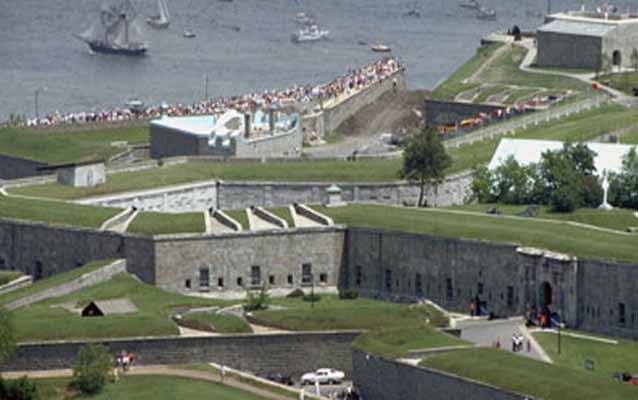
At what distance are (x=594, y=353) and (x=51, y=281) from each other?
26.6m

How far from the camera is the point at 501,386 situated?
112562 mm

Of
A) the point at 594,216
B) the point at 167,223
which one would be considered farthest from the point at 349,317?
the point at 594,216

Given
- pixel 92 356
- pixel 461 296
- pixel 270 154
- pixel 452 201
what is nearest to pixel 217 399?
pixel 92 356

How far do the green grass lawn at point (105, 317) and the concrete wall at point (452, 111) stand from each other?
6010 centimetres

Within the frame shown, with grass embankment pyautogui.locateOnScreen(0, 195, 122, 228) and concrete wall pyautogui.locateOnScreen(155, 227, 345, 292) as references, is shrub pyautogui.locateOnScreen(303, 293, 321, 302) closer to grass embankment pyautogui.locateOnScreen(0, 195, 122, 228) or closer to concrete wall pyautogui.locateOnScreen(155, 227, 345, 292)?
concrete wall pyautogui.locateOnScreen(155, 227, 345, 292)

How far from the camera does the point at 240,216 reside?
14700 centimetres

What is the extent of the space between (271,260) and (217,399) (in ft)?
88.1

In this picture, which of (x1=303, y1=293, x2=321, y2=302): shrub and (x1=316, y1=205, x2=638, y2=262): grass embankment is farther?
(x1=303, y1=293, x2=321, y2=302): shrub

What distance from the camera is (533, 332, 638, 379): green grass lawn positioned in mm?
123000

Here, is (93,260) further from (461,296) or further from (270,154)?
(270,154)

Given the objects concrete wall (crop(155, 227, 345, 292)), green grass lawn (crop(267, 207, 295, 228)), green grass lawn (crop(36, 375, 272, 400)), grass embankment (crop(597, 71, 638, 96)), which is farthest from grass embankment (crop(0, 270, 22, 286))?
grass embankment (crop(597, 71, 638, 96))

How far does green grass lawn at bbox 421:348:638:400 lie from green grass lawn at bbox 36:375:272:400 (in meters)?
8.07

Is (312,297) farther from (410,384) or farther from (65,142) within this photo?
(65,142)

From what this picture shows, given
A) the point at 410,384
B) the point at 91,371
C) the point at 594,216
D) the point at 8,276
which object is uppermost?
the point at 594,216
